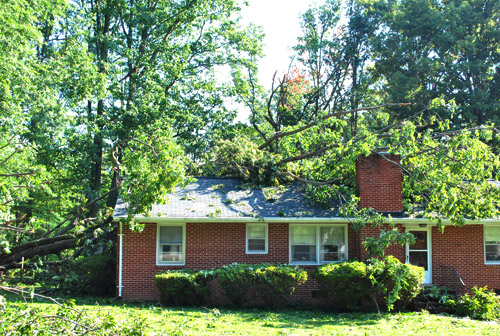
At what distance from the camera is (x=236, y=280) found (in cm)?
1417

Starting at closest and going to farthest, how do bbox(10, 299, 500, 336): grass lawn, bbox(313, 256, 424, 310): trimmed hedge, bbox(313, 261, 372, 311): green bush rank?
bbox(10, 299, 500, 336): grass lawn
bbox(313, 256, 424, 310): trimmed hedge
bbox(313, 261, 372, 311): green bush

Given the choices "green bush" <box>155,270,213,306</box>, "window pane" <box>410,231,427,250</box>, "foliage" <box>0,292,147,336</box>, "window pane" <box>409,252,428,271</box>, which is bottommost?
"green bush" <box>155,270,213,306</box>

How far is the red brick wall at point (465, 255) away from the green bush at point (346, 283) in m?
3.43

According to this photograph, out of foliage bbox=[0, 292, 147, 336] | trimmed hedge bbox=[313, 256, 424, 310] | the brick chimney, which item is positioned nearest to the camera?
foliage bbox=[0, 292, 147, 336]

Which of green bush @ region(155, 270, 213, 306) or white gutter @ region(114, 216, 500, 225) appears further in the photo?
white gutter @ region(114, 216, 500, 225)

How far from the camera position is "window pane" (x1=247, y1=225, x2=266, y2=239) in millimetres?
16094

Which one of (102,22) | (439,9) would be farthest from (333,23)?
(102,22)

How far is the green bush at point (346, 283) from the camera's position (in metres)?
13.9

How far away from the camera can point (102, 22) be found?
89.8ft

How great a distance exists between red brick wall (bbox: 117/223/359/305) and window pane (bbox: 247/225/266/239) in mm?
196

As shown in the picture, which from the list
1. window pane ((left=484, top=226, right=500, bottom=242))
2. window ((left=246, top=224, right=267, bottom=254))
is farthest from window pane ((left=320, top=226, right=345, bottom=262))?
window pane ((left=484, top=226, right=500, bottom=242))

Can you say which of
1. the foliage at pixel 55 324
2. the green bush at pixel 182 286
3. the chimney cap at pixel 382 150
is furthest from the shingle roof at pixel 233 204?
the foliage at pixel 55 324

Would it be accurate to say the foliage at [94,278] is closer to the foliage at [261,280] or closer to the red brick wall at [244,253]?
the red brick wall at [244,253]

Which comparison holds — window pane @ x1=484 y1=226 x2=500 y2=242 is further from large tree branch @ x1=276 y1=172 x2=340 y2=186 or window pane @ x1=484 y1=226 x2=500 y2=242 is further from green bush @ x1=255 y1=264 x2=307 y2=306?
green bush @ x1=255 y1=264 x2=307 y2=306
